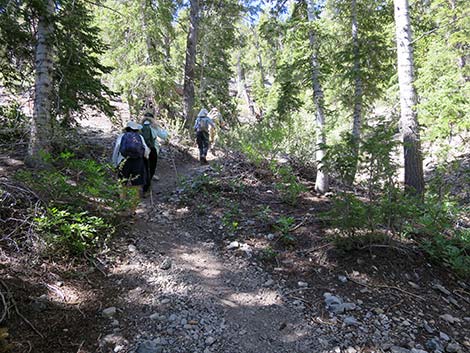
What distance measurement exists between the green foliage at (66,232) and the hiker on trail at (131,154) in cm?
158

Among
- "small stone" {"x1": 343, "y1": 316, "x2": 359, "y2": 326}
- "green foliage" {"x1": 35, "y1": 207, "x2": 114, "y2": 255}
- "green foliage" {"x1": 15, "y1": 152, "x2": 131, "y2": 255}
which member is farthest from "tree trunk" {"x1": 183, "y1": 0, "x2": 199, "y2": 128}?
"small stone" {"x1": 343, "y1": 316, "x2": 359, "y2": 326}

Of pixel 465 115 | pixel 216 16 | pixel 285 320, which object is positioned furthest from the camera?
pixel 216 16

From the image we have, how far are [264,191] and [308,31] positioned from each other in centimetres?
434

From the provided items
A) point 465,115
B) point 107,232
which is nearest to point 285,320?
point 107,232

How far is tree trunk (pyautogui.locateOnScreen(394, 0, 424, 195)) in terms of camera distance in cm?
699

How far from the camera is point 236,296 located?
3.83 metres

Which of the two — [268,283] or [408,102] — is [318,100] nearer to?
[408,102]

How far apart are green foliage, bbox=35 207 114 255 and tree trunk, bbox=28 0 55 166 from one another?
111 inches

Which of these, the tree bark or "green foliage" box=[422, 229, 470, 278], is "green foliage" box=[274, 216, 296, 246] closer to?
"green foliage" box=[422, 229, 470, 278]

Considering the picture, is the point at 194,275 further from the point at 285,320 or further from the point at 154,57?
the point at 154,57

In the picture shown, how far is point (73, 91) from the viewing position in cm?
770

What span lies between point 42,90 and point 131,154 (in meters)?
2.54

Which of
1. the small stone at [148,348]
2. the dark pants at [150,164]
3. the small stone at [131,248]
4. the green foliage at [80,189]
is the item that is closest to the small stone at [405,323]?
the small stone at [148,348]

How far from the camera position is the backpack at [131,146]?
222 inches
